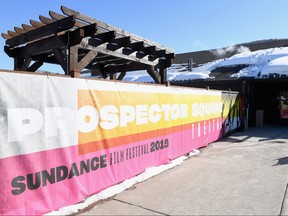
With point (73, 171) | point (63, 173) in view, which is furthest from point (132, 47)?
point (63, 173)

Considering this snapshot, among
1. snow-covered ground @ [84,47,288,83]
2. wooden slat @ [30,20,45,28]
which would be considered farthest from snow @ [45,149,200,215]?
snow-covered ground @ [84,47,288,83]

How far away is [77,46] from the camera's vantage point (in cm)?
527

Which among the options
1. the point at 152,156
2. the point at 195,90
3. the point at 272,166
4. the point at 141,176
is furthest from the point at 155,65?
the point at 272,166

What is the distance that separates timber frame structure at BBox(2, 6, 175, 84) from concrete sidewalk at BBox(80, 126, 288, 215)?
7.65 ft

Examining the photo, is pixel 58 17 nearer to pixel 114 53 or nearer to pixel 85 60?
pixel 85 60

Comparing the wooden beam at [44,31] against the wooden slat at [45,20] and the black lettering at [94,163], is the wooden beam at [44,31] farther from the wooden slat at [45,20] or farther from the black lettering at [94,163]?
the black lettering at [94,163]

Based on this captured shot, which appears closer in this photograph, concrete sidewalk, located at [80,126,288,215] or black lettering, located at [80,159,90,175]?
concrete sidewalk, located at [80,126,288,215]

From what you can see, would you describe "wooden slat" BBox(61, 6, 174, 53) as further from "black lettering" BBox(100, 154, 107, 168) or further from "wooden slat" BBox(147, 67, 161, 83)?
"black lettering" BBox(100, 154, 107, 168)

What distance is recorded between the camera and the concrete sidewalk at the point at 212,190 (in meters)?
4.30

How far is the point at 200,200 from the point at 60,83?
2.92m

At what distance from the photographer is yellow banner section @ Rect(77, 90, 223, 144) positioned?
4.71 metres

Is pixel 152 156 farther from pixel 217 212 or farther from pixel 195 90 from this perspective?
pixel 195 90

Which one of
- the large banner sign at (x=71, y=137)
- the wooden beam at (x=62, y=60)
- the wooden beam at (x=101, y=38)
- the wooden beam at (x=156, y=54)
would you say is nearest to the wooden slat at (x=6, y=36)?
the wooden beam at (x=62, y=60)

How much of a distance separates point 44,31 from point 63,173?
2.72m
